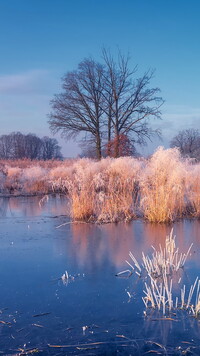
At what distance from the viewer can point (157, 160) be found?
7832mm

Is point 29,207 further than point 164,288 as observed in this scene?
Yes

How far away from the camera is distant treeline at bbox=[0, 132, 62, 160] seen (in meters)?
51.8

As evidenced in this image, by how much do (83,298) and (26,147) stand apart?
5045cm

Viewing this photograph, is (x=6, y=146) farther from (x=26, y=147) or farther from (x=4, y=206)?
(x=4, y=206)

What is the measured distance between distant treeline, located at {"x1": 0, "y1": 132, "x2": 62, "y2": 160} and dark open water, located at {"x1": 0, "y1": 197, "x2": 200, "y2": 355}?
147 feet

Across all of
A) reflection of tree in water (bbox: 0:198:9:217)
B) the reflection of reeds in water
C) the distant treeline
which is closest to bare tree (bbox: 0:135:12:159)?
the distant treeline

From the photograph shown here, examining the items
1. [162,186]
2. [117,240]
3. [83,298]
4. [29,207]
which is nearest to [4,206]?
[29,207]

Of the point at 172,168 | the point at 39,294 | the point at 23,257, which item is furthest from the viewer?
the point at 172,168

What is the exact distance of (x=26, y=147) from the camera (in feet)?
174

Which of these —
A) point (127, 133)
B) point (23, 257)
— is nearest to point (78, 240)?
point (23, 257)

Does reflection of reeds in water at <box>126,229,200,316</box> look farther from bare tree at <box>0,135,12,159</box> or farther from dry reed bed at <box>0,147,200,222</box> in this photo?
bare tree at <box>0,135,12,159</box>

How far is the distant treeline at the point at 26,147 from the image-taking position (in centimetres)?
5181

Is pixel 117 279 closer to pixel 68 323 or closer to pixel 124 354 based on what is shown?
pixel 68 323

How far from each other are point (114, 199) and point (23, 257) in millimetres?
3541
